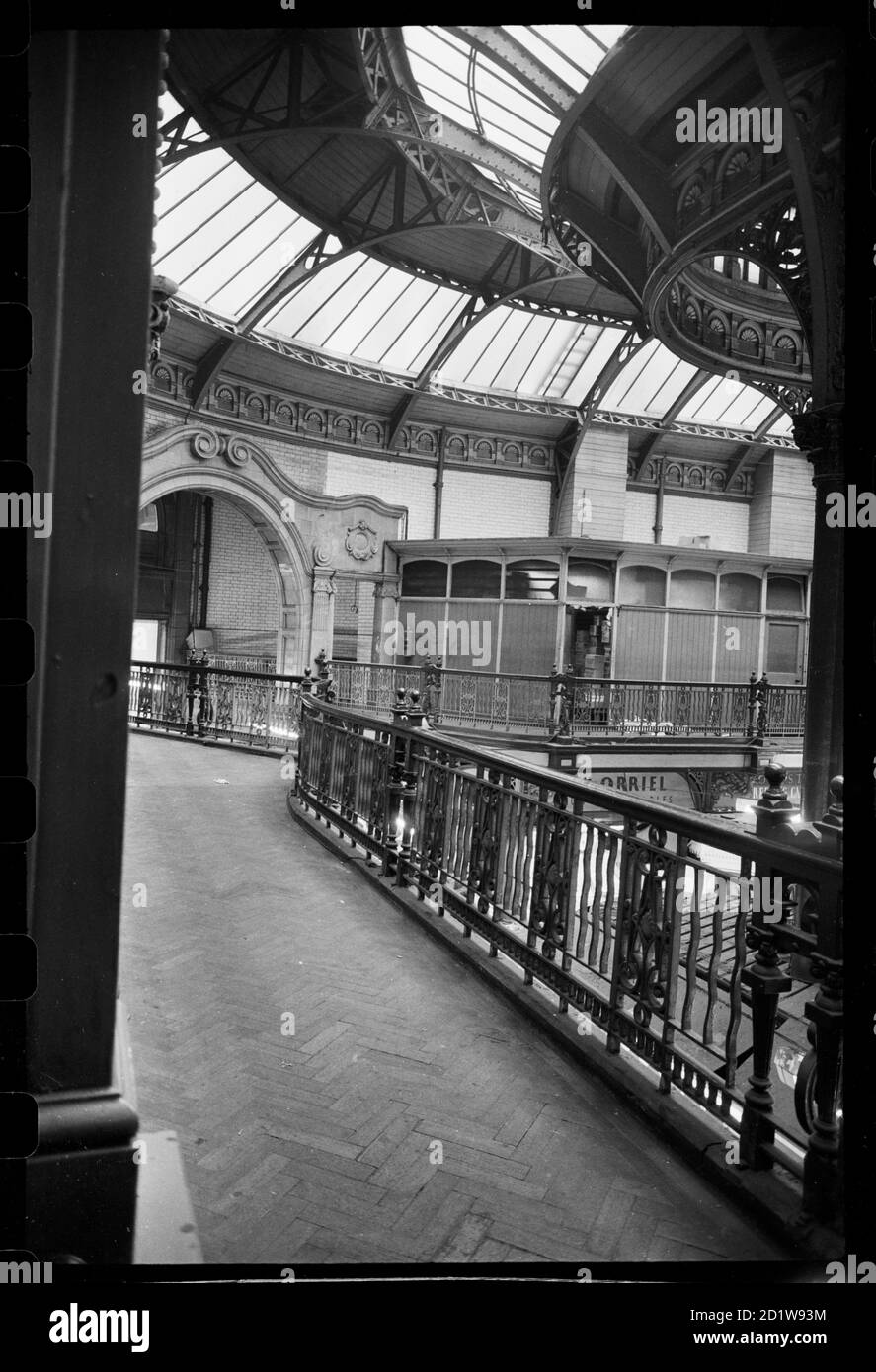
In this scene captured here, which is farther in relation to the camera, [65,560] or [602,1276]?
[602,1276]

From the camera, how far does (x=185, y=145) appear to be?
35.7 ft

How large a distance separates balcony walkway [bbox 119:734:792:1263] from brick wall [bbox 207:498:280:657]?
14788 mm

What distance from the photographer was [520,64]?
33.6 feet

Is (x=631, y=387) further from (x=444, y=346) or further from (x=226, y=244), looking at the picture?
(x=226, y=244)

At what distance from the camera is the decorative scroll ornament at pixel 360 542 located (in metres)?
17.2

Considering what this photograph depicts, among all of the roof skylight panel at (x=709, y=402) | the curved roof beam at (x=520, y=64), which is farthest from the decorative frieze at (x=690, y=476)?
the curved roof beam at (x=520, y=64)

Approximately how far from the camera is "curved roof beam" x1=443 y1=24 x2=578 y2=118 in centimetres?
995

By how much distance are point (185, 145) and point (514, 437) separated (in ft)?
33.9

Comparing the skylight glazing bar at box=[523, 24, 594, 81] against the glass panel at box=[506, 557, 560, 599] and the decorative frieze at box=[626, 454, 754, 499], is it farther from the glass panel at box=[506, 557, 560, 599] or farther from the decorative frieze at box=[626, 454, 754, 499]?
the decorative frieze at box=[626, 454, 754, 499]

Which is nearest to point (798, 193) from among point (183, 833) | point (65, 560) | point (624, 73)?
point (624, 73)

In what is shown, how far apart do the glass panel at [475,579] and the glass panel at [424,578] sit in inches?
10.1

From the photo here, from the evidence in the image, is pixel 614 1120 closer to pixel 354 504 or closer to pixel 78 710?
pixel 78 710

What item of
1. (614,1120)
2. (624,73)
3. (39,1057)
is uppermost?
(624,73)

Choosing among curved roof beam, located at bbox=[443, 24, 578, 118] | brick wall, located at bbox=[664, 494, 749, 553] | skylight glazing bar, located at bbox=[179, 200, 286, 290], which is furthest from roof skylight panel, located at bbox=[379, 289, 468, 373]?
brick wall, located at bbox=[664, 494, 749, 553]
